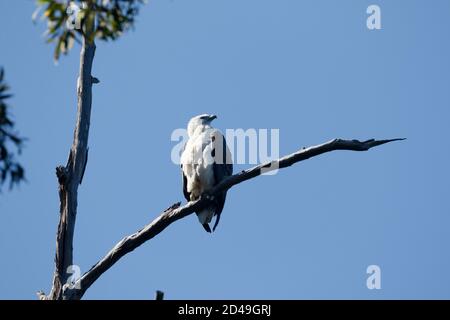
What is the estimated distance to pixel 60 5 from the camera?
5387mm

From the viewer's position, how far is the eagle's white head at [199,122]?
10305 millimetres

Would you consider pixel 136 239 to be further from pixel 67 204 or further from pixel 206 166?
pixel 206 166

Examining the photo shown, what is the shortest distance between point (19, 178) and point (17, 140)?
0.28 meters

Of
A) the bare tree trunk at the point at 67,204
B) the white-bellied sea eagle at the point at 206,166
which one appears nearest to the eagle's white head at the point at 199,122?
the white-bellied sea eagle at the point at 206,166

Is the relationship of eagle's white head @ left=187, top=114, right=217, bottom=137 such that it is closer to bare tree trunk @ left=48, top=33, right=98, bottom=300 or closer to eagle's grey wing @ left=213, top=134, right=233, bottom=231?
eagle's grey wing @ left=213, top=134, right=233, bottom=231

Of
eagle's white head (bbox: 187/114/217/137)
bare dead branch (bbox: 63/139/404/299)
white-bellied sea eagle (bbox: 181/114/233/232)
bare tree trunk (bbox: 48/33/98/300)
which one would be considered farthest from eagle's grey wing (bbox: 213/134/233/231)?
bare tree trunk (bbox: 48/33/98/300)

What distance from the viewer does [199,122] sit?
1038cm

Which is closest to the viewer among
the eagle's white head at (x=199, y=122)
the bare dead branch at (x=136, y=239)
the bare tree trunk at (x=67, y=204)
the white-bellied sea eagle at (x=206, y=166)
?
the bare dead branch at (x=136, y=239)

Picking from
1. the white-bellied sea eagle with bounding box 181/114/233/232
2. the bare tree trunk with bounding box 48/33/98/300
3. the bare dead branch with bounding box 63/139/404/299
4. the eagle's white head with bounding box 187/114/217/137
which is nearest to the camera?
the bare dead branch with bounding box 63/139/404/299

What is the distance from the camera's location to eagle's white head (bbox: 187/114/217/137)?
10305 millimetres

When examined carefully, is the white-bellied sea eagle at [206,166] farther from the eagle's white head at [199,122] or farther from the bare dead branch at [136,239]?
the bare dead branch at [136,239]

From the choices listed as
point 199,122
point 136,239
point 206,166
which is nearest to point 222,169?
point 206,166
